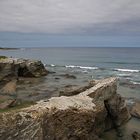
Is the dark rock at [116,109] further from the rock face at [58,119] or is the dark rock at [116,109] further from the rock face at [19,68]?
the rock face at [19,68]

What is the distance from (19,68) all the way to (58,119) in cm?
3456

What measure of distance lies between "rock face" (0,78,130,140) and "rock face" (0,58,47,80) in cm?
2373

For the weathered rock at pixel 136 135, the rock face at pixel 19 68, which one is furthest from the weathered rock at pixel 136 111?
the rock face at pixel 19 68

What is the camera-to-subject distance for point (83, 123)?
13.5 m

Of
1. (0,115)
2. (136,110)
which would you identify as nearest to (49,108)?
(0,115)

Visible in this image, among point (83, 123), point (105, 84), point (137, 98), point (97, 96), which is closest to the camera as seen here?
point (83, 123)

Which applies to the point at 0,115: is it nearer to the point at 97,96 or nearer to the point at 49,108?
the point at 49,108

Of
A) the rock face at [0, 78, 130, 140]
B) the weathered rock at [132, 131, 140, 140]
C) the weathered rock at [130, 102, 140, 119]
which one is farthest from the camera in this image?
the weathered rock at [130, 102, 140, 119]

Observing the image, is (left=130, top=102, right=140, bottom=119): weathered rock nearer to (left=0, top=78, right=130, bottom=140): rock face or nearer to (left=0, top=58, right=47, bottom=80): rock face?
(left=0, top=78, right=130, bottom=140): rock face

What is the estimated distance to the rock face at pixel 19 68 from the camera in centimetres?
3844

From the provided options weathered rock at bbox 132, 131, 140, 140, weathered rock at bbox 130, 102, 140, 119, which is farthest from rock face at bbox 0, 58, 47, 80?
weathered rock at bbox 132, 131, 140, 140

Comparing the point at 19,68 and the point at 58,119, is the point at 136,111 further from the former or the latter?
the point at 19,68

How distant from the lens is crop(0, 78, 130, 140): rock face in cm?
1051

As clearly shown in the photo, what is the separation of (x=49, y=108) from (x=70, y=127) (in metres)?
1.77
